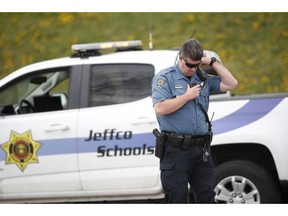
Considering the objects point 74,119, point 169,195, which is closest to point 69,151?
point 74,119

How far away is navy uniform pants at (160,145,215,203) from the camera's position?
4285 millimetres

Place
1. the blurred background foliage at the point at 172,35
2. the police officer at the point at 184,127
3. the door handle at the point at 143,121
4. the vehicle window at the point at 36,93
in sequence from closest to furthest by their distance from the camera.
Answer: the police officer at the point at 184,127
the door handle at the point at 143,121
the vehicle window at the point at 36,93
the blurred background foliage at the point at 172,35

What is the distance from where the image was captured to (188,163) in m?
4.30

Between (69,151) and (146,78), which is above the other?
(146,78)

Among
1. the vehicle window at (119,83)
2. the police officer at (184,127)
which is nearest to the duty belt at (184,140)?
the police officer at (184,127)

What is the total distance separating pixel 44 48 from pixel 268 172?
8215 millimetres

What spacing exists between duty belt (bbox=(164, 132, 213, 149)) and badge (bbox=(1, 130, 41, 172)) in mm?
1835

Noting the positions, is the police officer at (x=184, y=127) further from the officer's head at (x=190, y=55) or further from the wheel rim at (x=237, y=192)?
the wheel rim at (x=237, y=192)

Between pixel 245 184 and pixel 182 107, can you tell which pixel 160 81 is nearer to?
pixel 182 107

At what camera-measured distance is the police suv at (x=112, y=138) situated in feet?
17.5

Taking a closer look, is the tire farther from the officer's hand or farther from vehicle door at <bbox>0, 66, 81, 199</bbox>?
the officer's hand

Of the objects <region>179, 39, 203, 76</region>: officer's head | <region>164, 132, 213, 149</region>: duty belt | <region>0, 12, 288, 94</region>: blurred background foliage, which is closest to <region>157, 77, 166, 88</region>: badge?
<region>179, 39, 203, 76</region>: officer's head

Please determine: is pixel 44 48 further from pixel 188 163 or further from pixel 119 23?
pixel 188 163

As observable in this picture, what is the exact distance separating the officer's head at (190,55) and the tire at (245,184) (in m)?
1.50
